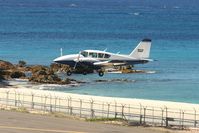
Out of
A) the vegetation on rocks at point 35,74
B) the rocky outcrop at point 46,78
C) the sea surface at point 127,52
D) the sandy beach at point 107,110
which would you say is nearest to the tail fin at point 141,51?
the sea surface at point 127,52

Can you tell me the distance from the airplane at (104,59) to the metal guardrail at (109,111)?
11.7 meters

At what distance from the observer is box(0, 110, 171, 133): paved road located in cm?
4091

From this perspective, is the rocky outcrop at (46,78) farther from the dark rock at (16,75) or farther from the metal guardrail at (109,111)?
the metal guardrail at (109,111)

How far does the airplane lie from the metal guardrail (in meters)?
11.7

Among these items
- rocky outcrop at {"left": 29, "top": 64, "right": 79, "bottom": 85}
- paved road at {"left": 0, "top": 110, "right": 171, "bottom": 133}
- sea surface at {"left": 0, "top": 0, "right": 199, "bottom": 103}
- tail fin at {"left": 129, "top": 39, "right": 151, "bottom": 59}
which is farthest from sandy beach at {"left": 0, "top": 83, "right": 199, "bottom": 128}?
rocky outcrop at {"left": 29, "top": 64, "right": 79, "bottom": 85}

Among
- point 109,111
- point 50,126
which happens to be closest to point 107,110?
point 109,111

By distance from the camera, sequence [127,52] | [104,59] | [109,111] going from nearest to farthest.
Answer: [109,111] → [104,59] → [127,52]

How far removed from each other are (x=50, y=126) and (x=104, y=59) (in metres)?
30.5

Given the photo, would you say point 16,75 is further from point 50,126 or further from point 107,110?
point 50,126

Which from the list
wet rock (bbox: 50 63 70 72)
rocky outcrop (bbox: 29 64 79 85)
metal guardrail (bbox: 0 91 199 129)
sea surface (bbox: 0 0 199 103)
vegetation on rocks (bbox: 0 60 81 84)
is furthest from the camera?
wet rock (bbox: 50 63 70 72)

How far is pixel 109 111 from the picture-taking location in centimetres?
5119

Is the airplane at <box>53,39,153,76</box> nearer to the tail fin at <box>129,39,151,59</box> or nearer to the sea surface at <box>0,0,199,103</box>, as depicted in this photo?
the tail fin at <box>129,39,151,59</box>

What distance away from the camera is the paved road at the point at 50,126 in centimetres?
4091

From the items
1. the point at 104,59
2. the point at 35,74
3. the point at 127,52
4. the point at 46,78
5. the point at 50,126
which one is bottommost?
the point at 50,126
